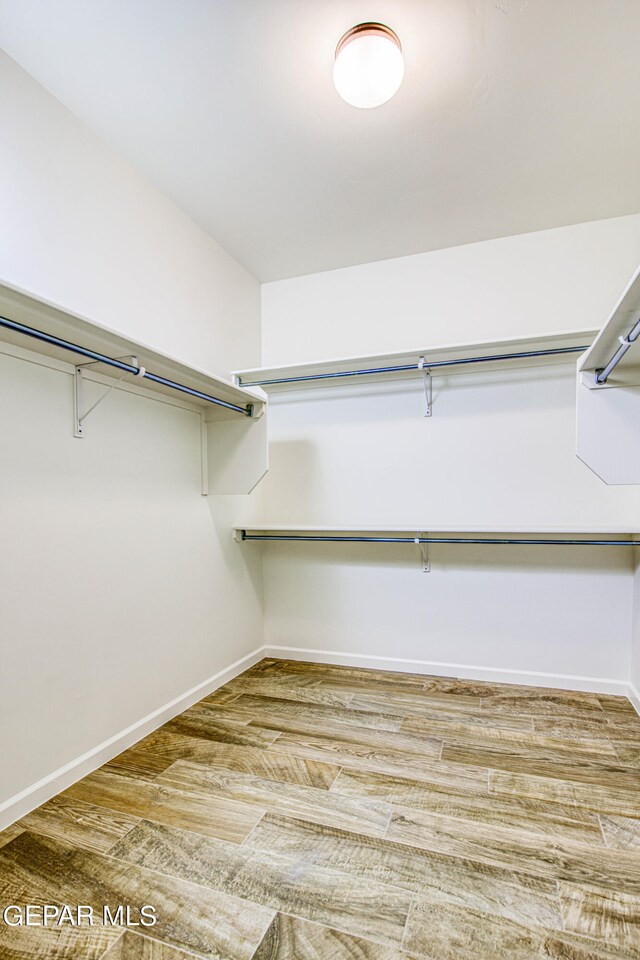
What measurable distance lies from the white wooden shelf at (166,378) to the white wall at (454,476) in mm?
618

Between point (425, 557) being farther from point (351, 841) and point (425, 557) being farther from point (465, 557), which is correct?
point (351, 841)

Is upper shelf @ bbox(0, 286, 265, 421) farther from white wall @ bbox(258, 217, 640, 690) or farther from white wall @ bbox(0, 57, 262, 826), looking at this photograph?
white wall @ bbox(258, 217, 640, 690)

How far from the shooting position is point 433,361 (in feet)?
8.70

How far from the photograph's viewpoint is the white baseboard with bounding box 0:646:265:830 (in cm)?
161

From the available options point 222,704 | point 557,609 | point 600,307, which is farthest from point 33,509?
point 600,307

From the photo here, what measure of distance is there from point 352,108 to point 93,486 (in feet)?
5.79

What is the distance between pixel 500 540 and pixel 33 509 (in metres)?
2.14

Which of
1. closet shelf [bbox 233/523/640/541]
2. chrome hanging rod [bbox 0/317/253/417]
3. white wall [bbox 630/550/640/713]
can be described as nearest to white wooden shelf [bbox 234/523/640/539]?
closet shelf [bbox 233/523/640/541]

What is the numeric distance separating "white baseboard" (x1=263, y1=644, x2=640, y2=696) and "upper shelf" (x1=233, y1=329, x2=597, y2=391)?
5.55 feet

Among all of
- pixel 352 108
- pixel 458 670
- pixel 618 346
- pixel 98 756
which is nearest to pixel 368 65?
pixel 352 108

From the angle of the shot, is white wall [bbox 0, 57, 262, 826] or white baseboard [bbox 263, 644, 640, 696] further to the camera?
white baseboard [bbox 263, 644, 640, 696]

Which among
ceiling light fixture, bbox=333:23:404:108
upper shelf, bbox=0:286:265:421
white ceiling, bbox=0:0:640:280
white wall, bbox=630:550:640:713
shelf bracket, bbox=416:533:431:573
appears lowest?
white wall, bbox=630:550:640:713

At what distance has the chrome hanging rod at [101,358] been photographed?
1469 millimetres

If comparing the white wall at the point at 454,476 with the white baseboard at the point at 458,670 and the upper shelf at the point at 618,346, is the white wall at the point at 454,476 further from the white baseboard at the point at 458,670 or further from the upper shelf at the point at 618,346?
the upper shelf at the point at 618,346
